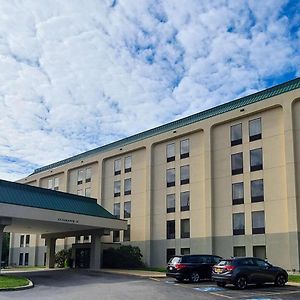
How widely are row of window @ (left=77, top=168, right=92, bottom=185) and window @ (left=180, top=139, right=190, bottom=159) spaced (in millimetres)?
16263

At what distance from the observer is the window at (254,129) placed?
37438 mm

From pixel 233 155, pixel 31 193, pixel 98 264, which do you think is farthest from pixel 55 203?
pixel 233 155

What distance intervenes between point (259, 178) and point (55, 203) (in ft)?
56.6

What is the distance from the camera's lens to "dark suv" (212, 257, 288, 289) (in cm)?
2217

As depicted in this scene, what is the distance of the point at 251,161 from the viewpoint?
123 ft

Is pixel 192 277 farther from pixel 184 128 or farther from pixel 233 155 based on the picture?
pixel 184 128

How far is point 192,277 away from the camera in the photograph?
26297 millimetres

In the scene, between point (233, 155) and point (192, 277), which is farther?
point (233, 155)

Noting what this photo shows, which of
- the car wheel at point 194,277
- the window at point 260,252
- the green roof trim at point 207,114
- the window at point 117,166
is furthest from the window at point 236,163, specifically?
the window at point 117,166

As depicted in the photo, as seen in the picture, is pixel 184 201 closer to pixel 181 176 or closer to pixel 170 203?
pixel 170 203

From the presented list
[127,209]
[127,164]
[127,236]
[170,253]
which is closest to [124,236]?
[127,236]

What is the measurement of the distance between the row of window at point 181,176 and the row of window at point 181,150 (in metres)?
1.14

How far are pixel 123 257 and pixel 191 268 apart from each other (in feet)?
62.8

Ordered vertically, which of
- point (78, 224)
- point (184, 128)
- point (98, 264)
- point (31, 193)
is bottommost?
point (98, 264)
